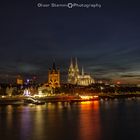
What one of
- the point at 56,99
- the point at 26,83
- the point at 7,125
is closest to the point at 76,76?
the point at 26,83

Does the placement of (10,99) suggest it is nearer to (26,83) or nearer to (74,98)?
(74,98)

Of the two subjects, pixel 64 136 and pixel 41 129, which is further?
pixel 41 129

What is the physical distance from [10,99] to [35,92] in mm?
24558

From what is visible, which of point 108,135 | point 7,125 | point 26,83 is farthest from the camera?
point 26,83

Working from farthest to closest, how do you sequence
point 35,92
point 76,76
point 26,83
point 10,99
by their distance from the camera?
point 76,76 → point 26,83 → point 35,92 → point 10,99

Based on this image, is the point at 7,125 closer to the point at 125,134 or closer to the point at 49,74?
the point at 125,134

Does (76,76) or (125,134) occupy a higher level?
(76,76)

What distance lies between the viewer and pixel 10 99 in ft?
251

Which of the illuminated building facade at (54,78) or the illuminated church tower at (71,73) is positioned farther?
the illuminated church tower at (71,73)

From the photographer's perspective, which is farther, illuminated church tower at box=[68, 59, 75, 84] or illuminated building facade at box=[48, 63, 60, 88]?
illuminated church tower at box=[68, 59, 75, 84]

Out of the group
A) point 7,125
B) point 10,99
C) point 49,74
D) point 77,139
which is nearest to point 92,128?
point 77,139

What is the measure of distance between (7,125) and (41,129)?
388 centimetres

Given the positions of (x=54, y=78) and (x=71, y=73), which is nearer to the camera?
(x=54, y=78)

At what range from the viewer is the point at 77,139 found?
24406mm
